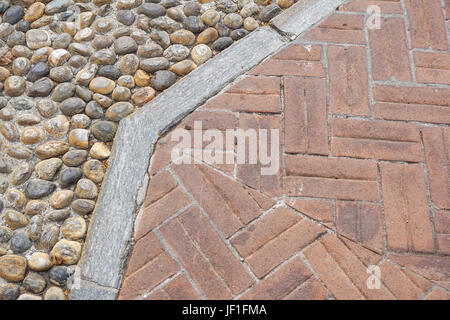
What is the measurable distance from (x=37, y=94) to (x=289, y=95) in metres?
1.40

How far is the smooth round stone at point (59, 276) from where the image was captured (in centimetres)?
187

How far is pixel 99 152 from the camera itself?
215 cm

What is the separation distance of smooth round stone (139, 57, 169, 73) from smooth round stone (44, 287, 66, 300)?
126 centimetres

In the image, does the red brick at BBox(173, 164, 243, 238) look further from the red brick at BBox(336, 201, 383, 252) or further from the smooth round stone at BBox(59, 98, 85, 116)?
the smooth round stone at BBox(59, 98, 85, 116)

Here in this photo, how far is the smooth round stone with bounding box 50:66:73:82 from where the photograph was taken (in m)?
2.33

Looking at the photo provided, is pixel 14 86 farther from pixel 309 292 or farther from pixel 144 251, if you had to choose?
pixel 309 292

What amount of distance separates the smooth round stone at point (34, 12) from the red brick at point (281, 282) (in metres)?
2.06

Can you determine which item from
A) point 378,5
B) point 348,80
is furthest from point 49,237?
point 378,5

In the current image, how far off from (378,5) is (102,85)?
1.75m

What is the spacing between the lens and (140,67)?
7.86ft

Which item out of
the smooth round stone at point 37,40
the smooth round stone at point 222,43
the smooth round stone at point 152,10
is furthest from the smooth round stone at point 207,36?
the smooth round stone at point 37,40

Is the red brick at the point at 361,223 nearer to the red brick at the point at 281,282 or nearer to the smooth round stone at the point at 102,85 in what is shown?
the red brick at the point at 281,282

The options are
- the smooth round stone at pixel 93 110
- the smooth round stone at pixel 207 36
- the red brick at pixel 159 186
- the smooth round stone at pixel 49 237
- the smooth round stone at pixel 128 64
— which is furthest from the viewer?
the smooth round stone at pixel 207 36
